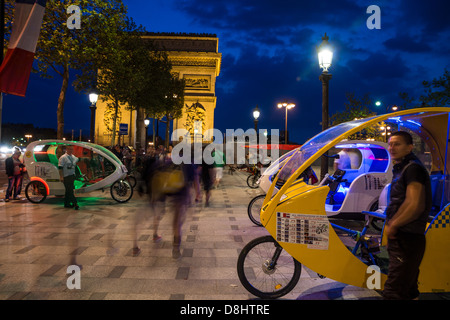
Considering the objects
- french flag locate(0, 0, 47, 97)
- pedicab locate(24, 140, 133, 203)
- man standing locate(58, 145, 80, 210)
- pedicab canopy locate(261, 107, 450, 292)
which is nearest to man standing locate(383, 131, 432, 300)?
pedicab canopy locate(261, 107, 450, 292)

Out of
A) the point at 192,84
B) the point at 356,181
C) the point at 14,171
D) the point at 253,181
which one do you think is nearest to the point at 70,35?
the point at 14,171

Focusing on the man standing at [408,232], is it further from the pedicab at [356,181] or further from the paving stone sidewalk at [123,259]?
the pedicab at [356,181]

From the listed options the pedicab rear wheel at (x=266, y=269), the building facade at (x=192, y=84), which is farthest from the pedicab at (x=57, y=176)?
the building facade at (x=192, y=84)

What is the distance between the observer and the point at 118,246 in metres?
5.70

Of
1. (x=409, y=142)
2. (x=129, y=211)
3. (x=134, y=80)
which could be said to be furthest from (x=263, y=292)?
(x=134, y=80)

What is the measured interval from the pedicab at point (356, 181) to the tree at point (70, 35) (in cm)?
1066

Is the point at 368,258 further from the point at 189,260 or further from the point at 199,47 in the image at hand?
the point at 199,47

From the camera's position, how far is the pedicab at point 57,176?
32.6 feet

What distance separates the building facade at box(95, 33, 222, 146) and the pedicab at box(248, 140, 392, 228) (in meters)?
33.6

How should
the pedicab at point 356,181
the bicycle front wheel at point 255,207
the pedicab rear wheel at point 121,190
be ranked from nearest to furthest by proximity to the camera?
the pedicab at point 356,181 < the bicycle front wheel at point 255,207 < the pedicab rear wheel at point 121,190

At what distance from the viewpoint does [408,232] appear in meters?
2.76

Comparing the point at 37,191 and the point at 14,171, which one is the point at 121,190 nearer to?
the point at 37,191

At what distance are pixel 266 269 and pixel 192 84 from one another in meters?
41.6

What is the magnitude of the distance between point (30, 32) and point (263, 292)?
6.35 metres
